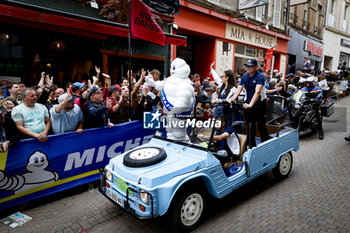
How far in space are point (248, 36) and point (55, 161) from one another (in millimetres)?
13772

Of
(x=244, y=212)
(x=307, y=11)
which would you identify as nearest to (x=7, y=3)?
(x=244, y=212)

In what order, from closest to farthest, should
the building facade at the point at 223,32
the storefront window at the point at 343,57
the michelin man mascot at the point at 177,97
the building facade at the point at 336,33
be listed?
the michelin man mascot at the point at 177,97 → the building facade at the point at 223,32 → the building facade at the point at 336,33 → the storefront window at the point at 343,57

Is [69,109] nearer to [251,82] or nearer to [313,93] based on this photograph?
[251,82]

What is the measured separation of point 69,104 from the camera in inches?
169

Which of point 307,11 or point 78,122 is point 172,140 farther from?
point 307,11

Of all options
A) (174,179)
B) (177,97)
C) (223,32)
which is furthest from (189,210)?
(223,32)

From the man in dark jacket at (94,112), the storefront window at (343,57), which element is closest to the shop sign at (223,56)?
the man in dark jacket at (94,112)

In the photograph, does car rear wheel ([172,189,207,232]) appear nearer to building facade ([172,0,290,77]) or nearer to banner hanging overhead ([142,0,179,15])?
banner hanging overhead ([142,0,179,15])

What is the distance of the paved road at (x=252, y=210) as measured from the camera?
3.26m

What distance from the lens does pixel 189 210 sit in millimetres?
3104

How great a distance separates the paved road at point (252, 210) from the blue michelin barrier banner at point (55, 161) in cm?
31

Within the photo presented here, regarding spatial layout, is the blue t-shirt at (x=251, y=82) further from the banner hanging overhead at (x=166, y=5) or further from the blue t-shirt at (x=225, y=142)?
the banner hanging overhead at (x=166, y=5)

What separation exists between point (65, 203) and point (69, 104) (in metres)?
1.76

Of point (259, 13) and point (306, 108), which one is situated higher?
point (259, 13)
